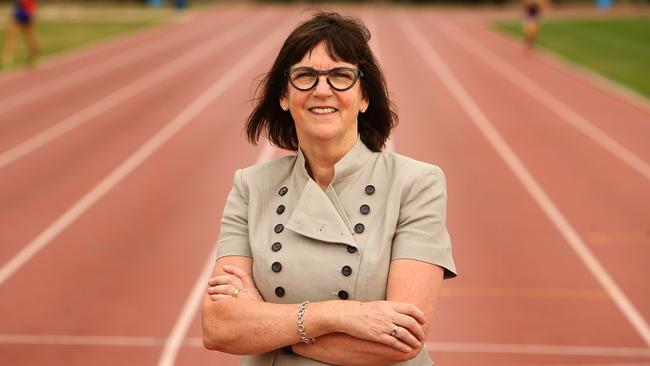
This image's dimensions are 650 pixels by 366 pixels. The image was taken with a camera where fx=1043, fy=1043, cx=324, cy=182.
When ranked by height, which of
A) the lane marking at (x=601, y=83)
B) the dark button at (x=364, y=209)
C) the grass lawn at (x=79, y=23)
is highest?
the grass lawn at (x=79, y=23)

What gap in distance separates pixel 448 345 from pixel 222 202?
556 centimetres

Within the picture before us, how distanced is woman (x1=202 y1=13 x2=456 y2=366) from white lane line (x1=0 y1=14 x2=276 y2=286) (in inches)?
324

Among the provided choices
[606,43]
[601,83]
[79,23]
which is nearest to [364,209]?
[601,83]

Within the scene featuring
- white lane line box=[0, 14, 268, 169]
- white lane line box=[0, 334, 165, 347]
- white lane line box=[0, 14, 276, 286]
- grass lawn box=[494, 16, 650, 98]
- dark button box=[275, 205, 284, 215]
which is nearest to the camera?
dark button box=[275, 205, 284, 215]

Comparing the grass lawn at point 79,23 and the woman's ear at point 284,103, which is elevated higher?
the grass lawn at point 79,23

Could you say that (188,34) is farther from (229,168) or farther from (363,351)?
(363,351)

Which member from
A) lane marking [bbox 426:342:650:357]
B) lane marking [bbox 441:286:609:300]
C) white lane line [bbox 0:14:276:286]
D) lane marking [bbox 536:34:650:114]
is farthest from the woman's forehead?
lane marking [bbox 536:34:650:114]

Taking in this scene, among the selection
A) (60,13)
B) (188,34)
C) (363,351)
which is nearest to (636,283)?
(363,351)

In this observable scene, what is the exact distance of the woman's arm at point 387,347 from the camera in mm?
2783

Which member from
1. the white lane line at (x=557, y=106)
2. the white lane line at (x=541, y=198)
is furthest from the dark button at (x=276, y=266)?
the white lane line at (x=557, y=106)

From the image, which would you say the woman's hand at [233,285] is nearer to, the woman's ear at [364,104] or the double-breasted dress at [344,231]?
the double-breasted dress at [344,231]

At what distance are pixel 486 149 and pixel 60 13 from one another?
3371 centimetres

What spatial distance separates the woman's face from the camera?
2.87 meters

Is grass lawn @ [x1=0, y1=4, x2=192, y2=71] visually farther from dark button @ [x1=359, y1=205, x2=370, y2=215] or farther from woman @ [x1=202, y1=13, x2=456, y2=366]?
dark button @ [x1=359, y1=205, x2=370, y2=215]
